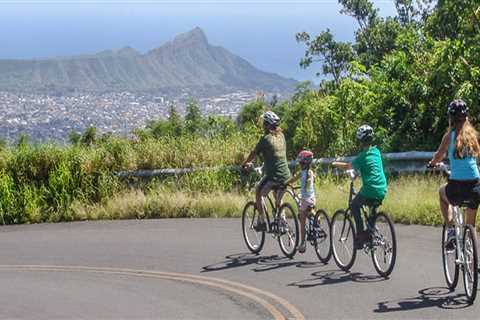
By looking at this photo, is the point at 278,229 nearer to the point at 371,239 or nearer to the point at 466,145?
the point at 371,239

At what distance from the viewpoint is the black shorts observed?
8.82m

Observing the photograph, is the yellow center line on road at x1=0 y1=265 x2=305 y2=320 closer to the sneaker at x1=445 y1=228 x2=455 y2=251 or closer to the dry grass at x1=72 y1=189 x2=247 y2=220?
the sneaker at x1=445 y1=228 x2=455 y2=251

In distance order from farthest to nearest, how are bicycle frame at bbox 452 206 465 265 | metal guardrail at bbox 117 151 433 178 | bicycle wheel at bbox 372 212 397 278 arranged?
metal guardrail at bbox 117 151 433 178 → bicycle wheel at bbox 372 212 397 278 → bicycle frame at bbox 452 206 465 265

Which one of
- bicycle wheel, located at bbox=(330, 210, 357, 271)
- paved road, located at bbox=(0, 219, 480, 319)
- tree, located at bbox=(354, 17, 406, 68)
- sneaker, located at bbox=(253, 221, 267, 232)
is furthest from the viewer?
tree, located at bbox=(354, 17, 406, 68)

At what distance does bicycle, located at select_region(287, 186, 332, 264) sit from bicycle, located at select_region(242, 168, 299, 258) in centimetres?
28

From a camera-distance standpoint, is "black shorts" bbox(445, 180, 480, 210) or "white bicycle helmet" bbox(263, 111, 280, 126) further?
"white bicycle helmet" bbox(263, 111, 280, 126)

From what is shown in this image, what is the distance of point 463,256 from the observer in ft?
28.6

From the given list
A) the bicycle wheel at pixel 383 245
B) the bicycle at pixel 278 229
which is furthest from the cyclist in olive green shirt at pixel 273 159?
the bicycle wheel at pixel 383 245

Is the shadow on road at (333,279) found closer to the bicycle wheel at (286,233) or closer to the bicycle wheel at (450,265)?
the bicycle wheel at (450,265)

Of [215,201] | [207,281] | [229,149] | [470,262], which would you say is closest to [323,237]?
[207,281]

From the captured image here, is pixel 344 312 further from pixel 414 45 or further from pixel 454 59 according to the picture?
pixel 414 45

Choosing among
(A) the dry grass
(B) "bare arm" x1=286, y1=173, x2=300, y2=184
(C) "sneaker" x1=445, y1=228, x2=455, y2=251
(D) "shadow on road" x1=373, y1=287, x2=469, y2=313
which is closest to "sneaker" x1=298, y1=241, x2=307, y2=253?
(B) "bare arm" x1=286, y1=173, x2=300, y2=184

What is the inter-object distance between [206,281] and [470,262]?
11.8 ft

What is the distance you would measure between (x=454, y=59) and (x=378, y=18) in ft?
117
